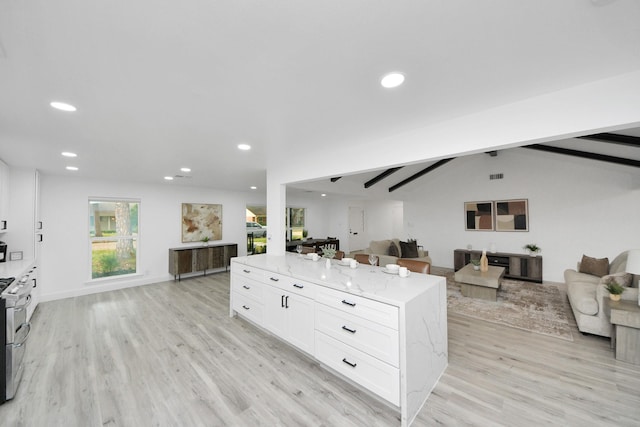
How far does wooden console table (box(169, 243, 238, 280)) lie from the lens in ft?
19.1

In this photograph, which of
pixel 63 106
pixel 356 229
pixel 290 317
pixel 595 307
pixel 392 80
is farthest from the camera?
pixel 356 229

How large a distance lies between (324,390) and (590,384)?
7.70 ft

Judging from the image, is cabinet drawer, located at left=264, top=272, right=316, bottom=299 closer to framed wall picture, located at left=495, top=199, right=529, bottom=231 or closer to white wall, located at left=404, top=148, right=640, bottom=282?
white wall, located at left=404, top=148, right=640, bottom=282

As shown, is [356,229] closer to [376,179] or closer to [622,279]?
[376,179]

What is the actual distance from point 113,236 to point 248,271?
4.12m

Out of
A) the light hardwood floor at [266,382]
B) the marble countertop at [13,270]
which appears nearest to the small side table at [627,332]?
the light hardwood floor at [266,382]

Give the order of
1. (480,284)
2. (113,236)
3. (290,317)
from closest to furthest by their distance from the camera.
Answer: (290,317)
(480,284)
(113,236)

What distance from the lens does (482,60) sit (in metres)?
1.35

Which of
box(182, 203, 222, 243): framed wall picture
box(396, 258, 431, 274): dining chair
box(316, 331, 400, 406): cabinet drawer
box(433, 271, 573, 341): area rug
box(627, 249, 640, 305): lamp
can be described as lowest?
box(433, 271, 573, 341): area rug

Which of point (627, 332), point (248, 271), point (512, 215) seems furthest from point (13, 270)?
point (512, 215)

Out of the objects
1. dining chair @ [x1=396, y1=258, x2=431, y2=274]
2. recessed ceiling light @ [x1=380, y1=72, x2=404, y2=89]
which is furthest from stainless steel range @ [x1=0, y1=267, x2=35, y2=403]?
dining chair @ [x1=396, y1=258, x2=431, y2=274]

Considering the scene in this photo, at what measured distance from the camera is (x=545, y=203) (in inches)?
227

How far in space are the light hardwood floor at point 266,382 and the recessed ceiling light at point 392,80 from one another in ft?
7.89

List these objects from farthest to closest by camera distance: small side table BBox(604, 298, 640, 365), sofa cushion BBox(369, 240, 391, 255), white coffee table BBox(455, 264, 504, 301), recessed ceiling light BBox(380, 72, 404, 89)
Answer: sofa cushion BBox(369, 240, 391, 255) < white coffee table BBox(455, 264, 504, 301) < small side table BBox(604, 298, 640, 365) < recessed ceiling light BBox(380, 72, 404, 89)
